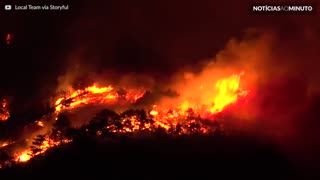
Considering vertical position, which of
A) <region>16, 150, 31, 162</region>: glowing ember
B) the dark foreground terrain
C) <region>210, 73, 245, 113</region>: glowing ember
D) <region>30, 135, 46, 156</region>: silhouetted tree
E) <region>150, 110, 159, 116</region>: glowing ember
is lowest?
the dark foreground terrain

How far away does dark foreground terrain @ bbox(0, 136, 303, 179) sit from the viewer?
1864 cm

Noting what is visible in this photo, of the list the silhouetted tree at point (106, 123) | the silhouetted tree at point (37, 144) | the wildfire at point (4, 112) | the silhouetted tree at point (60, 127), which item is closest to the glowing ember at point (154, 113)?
the silhouetted tree at point (106, 123)

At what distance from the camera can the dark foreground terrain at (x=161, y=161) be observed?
61.2 ft

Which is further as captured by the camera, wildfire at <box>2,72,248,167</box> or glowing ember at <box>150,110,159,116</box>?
glowing ember at <box>150,110,159,116</box>

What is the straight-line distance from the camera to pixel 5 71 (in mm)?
25875

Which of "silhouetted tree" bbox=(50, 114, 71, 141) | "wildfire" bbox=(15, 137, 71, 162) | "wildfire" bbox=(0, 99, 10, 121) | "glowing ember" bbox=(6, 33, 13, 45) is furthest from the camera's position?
"glowing ember" bbox=(6, 33, 13, 45)

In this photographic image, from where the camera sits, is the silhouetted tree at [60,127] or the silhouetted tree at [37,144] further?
the silhouetted tree at [60,127]

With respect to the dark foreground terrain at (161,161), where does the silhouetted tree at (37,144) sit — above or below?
above

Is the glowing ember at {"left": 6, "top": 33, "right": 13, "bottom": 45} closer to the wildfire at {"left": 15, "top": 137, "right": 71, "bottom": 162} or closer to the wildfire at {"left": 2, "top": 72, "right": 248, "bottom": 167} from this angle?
the wildfire at {"left": 2, "top": 72, "right": 248, "bottom": 167}

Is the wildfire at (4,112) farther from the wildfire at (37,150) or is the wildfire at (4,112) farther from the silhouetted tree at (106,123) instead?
the silhouetted tree at (106,123)

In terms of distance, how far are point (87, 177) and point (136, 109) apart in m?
4.11

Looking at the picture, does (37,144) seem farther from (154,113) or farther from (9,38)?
(9,38)

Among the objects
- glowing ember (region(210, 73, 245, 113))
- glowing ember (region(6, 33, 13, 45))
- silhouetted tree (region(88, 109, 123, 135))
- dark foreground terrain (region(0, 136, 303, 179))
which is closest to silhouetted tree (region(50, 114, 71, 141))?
dark foreground terrain (region(0, 136, 303, 179))

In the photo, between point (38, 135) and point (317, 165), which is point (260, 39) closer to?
point (317, 165)
